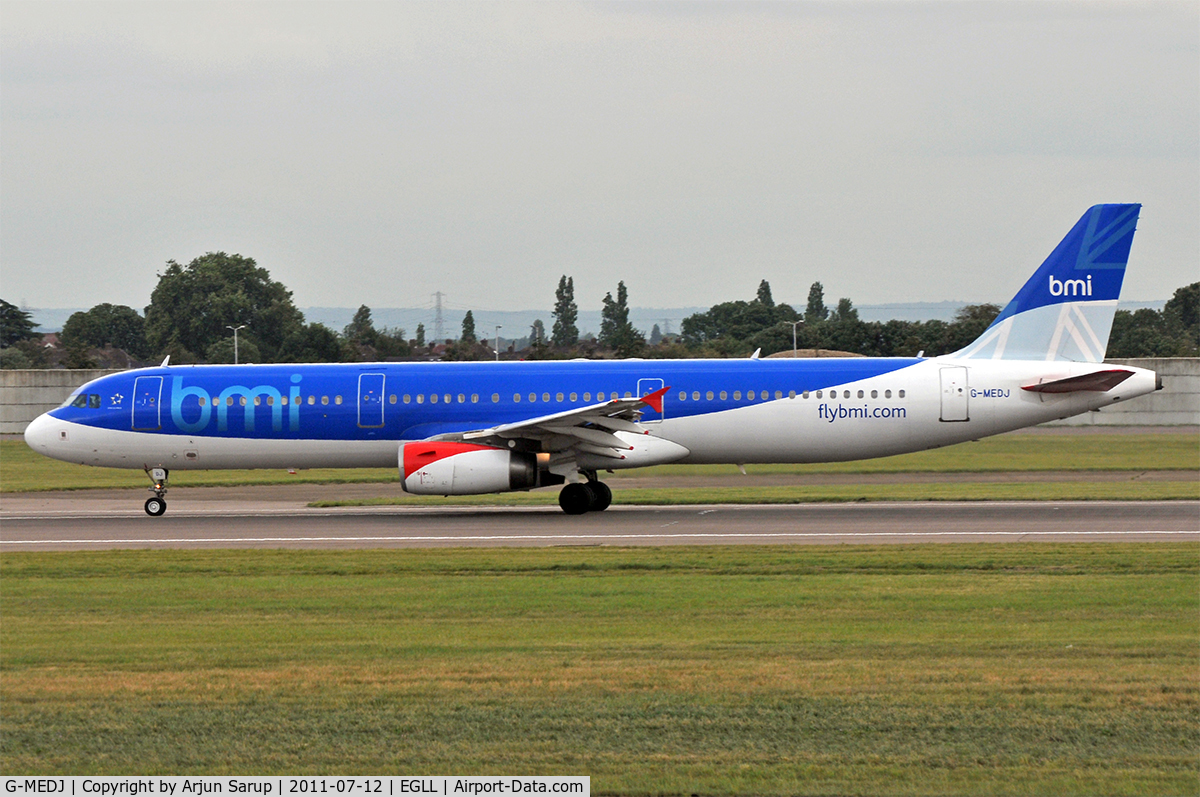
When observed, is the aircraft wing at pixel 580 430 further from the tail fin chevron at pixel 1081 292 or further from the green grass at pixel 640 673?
the tail fin chevron at pixel 1081 292

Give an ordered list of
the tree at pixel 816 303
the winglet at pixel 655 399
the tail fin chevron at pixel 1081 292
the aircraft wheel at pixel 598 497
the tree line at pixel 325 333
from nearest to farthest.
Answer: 1. the winglet at pixel 655 399
2. the aircraft wheel at pixel 598 497
3. the tail fin chevron at pixel 1081 292
4. the tree line at pixel 325 333
5. the tree at pixel 816 303

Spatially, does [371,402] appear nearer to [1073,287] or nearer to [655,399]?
[655,399]

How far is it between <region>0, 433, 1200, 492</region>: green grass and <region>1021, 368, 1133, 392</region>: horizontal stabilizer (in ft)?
33.8

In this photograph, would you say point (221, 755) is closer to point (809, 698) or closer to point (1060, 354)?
point (809, 698)

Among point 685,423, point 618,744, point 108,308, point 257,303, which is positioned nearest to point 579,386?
point 685,423

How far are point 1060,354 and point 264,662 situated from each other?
20445 mm

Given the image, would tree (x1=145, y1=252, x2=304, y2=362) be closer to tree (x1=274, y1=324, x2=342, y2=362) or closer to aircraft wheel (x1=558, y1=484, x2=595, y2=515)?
tree (x1=274, y1=324, x2=342, y2=362)

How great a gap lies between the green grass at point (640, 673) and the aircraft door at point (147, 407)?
32.6ft

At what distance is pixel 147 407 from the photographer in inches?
1089

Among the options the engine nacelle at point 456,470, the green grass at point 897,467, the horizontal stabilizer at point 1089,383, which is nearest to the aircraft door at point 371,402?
the engine nacelle at point 456,470

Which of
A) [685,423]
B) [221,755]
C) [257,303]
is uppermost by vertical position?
[257,303]

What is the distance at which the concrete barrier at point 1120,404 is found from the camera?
5862 cm

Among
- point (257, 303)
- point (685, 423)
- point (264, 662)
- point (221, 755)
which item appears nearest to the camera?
point (221, 755)

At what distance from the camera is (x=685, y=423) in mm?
26406
